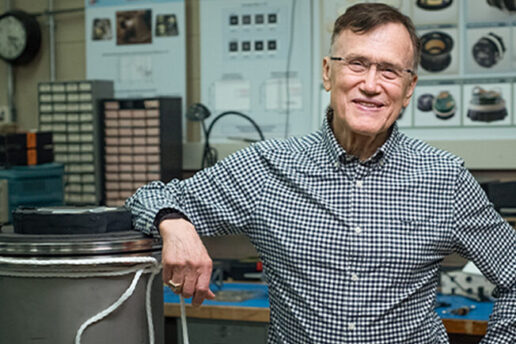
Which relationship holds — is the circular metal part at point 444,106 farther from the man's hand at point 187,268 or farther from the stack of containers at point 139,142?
the man's hand at point 187,268

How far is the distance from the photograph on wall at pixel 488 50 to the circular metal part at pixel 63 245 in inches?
93.6

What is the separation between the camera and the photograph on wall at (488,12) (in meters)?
3.19

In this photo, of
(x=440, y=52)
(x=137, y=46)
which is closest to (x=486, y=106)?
(x=440, y=52)

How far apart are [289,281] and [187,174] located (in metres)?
2.29

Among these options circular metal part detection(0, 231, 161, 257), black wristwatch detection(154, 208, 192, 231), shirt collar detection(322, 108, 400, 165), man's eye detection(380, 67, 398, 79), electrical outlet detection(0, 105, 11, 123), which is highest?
man's eye detection(380, 67, 398, 79)

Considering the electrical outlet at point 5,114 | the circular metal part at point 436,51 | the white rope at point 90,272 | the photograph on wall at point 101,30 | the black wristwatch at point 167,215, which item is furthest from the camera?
the electrical outlet at point 5,114

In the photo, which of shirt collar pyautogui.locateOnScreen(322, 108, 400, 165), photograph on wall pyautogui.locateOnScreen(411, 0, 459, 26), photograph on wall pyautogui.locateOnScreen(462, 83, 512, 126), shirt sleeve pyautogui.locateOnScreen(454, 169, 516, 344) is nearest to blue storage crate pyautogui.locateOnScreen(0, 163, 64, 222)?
photograph on wall pyautogui.locateOnScreen(411, 0, 459, 26)

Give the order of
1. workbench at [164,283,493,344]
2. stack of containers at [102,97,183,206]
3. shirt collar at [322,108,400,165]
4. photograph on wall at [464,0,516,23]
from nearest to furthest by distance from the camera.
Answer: shirt collar at [322,108,400,165] < workbench at [164,283,493,344] < photograph on wall at [464,0,516,23] < stack of containers at [102,97,183,206]

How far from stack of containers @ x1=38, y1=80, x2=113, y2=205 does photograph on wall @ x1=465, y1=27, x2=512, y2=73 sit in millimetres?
1700

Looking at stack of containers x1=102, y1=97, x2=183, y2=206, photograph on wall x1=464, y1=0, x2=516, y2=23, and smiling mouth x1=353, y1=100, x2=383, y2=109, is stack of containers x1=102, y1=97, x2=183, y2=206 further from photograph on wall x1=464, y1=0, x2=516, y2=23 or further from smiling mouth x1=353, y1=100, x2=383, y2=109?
smiling mouth x1=353, y1=100, x2=383, y2=109

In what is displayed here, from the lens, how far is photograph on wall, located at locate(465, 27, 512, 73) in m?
3.21

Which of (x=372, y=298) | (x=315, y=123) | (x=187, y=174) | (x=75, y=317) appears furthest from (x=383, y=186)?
(x=187, y=174)

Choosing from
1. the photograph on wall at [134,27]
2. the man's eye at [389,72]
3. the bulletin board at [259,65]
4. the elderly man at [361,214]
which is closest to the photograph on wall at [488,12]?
the bulletin board at [259,65]

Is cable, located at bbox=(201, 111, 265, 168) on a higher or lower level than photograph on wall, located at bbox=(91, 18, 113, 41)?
lower
